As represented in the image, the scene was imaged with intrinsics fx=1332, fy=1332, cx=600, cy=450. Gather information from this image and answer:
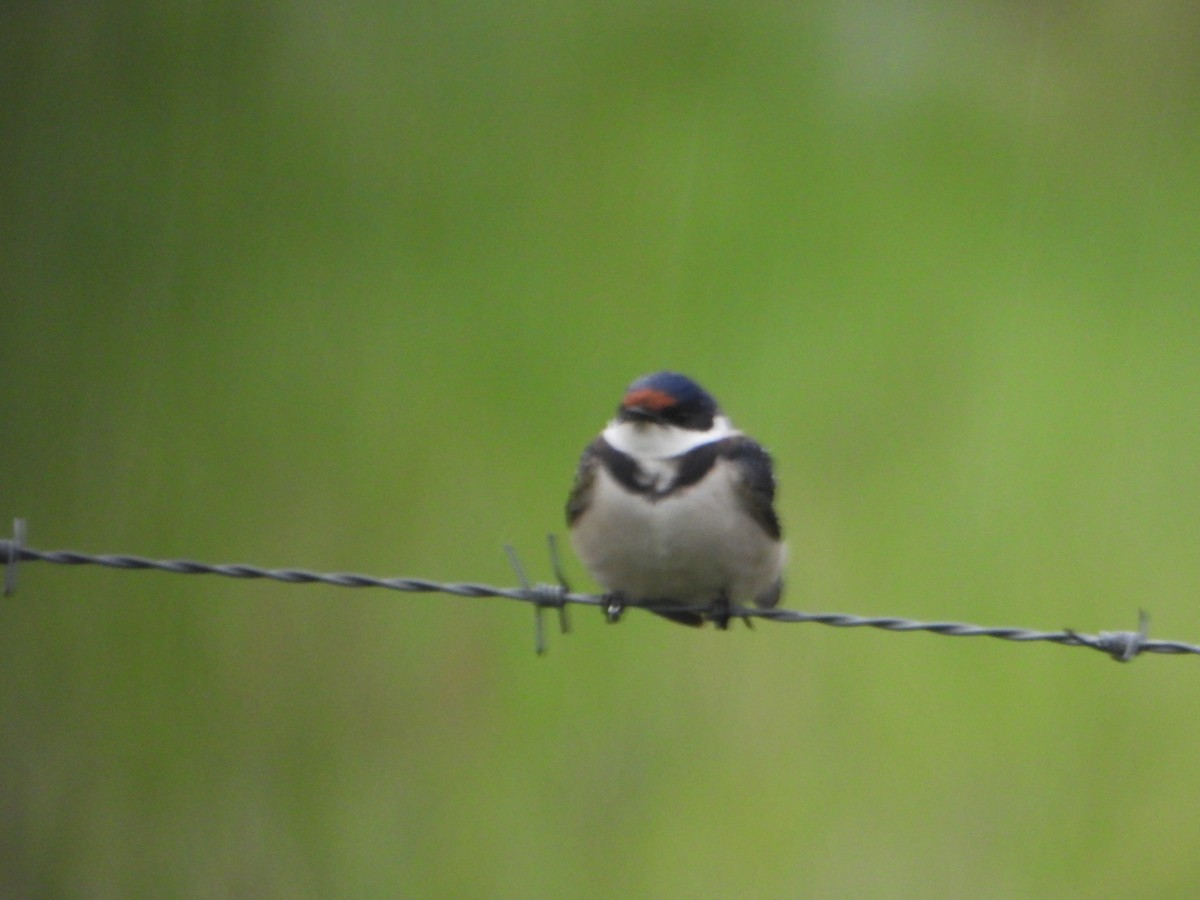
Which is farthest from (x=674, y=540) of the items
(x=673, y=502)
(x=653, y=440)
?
(x=653, y=440)

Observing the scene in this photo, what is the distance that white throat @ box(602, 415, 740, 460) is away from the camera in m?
2.82

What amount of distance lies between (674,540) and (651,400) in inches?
11.8

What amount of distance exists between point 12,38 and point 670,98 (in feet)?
9.32

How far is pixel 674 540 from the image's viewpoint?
276 cm

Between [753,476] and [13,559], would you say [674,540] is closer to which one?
[753,476]

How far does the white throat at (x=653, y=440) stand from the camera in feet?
9.27

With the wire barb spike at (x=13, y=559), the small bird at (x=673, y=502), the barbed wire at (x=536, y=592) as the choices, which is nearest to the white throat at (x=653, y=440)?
the small bird at (x=673, y=502)

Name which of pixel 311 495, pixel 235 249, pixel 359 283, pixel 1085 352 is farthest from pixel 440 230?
pixel 1085 352

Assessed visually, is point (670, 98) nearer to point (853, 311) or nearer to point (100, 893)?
point (853, 311)

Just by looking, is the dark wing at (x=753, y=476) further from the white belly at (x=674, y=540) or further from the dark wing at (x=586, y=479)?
the dark wing at (x=586, y=479)

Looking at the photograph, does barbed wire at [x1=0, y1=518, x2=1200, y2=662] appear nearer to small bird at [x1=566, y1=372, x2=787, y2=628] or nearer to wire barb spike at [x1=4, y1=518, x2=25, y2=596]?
wire barb spike at [x1=4, y1=518, x2=25, y2=596]

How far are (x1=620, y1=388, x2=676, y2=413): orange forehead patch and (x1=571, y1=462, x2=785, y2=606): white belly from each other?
0.16m

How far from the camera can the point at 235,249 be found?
5.74 m

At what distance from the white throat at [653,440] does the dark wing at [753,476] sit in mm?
53
